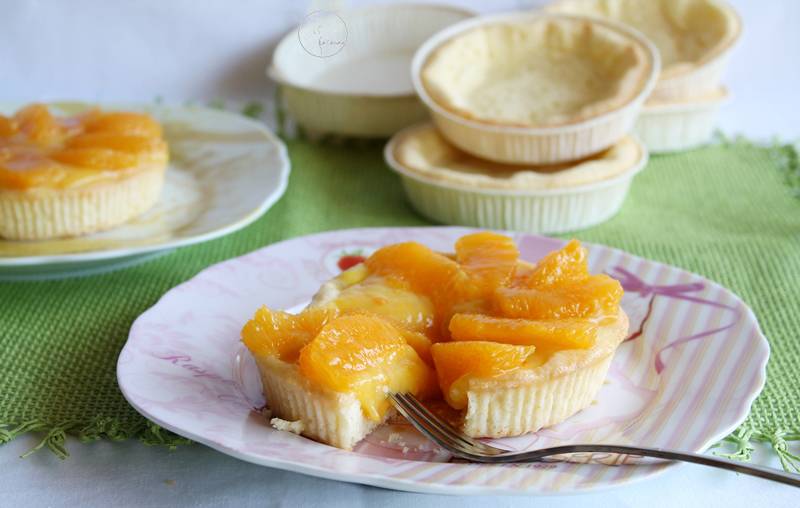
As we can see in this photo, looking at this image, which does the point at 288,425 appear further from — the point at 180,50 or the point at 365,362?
the point at 180,50

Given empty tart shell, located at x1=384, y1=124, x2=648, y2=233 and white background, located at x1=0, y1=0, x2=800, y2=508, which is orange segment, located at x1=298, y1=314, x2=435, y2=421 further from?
white background, located at x1=0, y1=0, x2=800, y2=508

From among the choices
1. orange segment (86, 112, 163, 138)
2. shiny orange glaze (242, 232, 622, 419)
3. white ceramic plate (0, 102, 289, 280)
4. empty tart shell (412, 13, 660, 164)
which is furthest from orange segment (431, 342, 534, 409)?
orange segment (86, 112, 163, 138)

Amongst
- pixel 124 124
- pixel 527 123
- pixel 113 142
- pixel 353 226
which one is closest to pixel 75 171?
pixel 113 142

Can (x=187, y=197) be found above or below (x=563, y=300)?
below

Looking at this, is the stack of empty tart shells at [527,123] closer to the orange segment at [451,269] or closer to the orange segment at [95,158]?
the orange segment at [451,269]

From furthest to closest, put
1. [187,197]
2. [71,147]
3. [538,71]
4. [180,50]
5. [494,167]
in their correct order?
[180,50] < [538,71] < [494,167] < [187,197] < [71,147]

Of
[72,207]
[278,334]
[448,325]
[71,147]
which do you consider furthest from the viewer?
[71,147]
